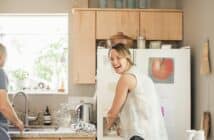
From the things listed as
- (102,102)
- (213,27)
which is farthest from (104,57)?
(213,27)

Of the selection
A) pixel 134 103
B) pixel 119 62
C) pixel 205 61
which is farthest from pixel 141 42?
pixel 134 103

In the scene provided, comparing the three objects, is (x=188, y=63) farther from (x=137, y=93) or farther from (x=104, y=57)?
(x=137, y=93)

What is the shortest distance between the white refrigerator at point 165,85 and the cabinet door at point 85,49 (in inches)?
15.9

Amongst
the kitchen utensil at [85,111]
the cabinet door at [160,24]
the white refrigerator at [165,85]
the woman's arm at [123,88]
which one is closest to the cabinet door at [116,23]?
the cabinet door at [160,24]

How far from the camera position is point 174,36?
441cm

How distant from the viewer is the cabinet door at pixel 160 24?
4395 mm

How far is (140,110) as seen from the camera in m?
3.00

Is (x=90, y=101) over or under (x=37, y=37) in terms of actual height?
under

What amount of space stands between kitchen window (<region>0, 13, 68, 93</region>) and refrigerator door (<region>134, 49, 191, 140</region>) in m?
1.27

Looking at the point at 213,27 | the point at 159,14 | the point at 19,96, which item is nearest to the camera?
the point at 213,27

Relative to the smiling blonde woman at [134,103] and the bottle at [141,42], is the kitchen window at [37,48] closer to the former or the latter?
the bottle at [141,42]

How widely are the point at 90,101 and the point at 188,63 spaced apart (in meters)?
1.28

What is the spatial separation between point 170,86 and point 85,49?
1019mm

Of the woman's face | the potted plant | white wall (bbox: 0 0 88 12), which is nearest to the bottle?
white wall (bbox: 0 0 88 12)
